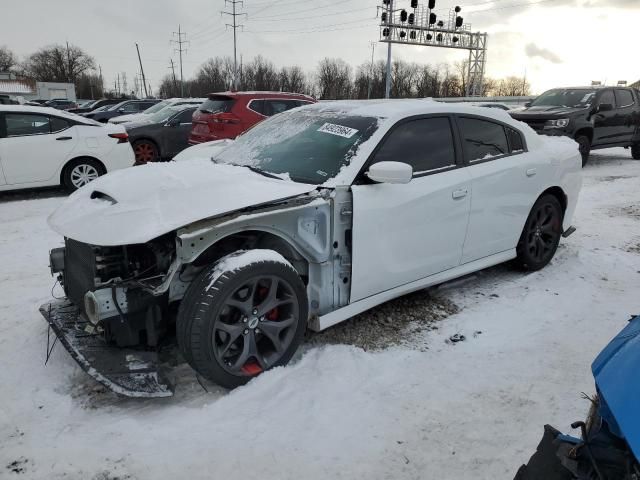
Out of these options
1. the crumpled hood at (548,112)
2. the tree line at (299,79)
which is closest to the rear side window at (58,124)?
the crumpled hood at (548,112)

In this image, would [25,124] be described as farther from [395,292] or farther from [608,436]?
[608,436]

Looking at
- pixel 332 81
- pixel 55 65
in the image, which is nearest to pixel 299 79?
pixel 332 81

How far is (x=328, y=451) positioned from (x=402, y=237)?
62.1 inches

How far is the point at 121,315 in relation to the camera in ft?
9.25

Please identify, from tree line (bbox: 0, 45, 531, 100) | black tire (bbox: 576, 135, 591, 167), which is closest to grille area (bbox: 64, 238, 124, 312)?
black tire (bbox: 576, 135, 591, 167)

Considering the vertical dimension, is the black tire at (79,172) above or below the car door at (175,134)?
below

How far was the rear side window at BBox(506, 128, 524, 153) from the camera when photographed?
4.55m

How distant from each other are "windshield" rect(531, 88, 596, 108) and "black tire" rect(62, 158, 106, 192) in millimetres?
9937

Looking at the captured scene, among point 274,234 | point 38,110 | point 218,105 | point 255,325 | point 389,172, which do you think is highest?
point 218,105

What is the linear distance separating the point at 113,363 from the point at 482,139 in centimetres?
328

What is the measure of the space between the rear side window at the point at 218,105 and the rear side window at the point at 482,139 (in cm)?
701

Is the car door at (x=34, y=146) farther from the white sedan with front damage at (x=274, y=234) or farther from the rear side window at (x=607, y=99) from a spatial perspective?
the rear side window at (x=607, y=99)

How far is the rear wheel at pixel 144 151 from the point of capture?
11.5 meters

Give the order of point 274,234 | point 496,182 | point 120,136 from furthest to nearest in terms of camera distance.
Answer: point 120,136 < point 496,182 < point 274,234
